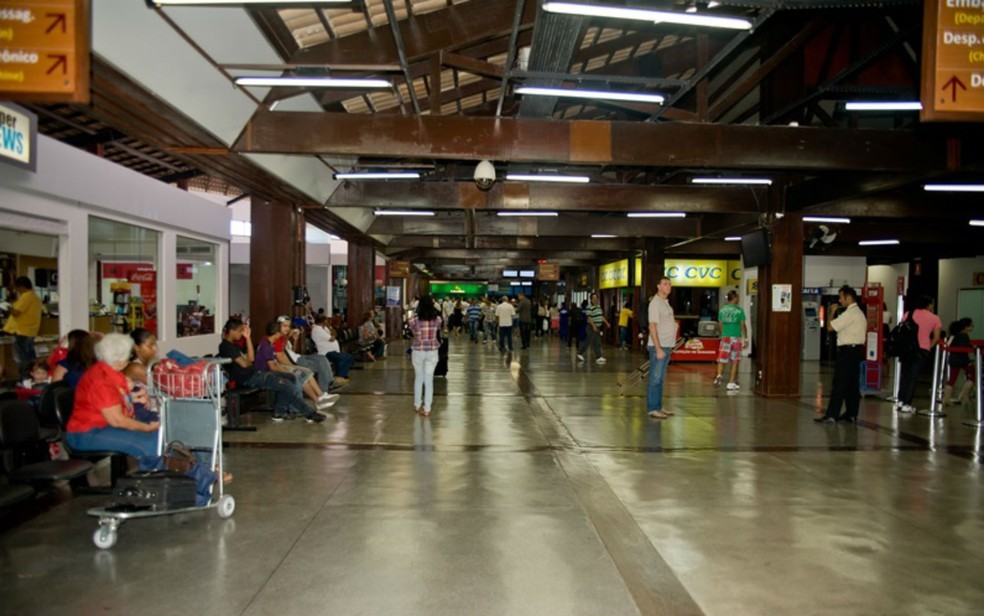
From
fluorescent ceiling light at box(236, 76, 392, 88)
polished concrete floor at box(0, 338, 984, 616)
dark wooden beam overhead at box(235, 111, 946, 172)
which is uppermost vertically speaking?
fluorescent ceiling light at box(236, 76, 392, 88)

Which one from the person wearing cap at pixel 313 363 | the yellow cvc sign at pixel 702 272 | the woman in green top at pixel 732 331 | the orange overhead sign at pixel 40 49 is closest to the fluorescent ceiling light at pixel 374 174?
the person wearing cap at pixel 313 363

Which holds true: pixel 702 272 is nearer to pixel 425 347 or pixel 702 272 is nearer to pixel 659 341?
pixel 659 341

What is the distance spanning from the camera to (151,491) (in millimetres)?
4344

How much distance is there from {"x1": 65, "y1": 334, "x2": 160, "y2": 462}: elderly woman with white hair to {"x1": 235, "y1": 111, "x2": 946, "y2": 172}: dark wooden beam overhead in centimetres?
365

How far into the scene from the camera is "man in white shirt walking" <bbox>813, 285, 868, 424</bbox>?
8547 mm

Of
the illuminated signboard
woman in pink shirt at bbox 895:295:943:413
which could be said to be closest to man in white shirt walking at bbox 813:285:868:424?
woman in pink shirt at bbox 895:295:943:413

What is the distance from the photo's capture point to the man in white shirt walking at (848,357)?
8.55 m

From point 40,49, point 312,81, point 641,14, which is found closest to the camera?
point 40,49

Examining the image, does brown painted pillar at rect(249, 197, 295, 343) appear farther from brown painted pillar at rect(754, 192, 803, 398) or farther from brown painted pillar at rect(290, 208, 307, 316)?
brown painted pillar at rect(754, 192, 803, 398)

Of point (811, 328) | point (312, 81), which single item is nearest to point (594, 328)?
point (811, 328)

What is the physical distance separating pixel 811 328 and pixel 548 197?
10.2m

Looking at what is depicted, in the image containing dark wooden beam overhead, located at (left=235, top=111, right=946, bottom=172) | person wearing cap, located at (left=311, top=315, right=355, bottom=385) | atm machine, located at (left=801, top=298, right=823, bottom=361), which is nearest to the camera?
dark wooden beam overhead, located at (left=235, top=111, right=946, bottom=172)

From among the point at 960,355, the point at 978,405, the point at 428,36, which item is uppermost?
the point at 428,36

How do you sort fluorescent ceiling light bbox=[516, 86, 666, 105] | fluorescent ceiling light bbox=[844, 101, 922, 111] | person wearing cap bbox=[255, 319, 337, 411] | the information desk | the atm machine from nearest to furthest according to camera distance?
fluorescent ceiling light bbox=[516, 86, 666, 105], fluorescent ceiling light bbox=[844, 101, 922, 111], person wearing cap bbox=[255, 319, 337, 411], the information desk, the atm machine
